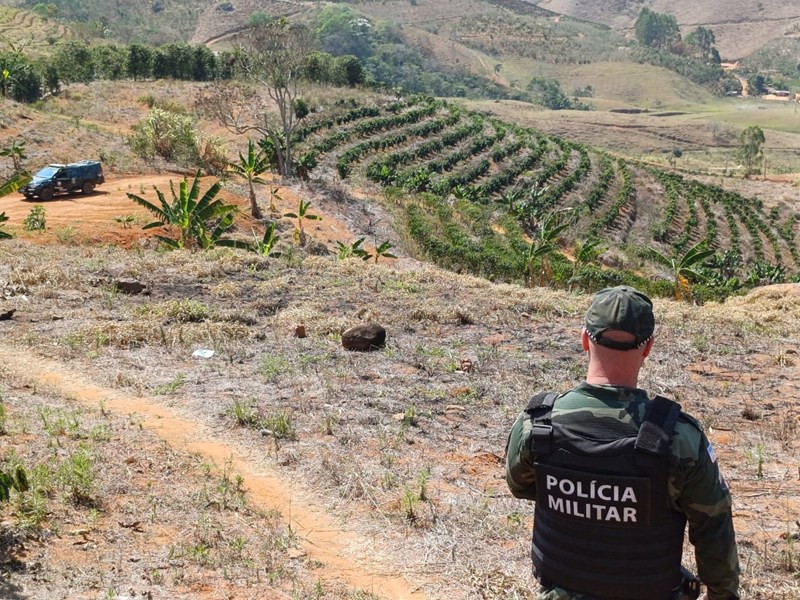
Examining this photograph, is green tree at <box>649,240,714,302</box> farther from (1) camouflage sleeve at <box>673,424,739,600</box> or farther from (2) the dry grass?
(1) camouflage sleeve at <box>673,424,739,600</box>

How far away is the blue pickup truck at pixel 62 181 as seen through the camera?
24.6 m

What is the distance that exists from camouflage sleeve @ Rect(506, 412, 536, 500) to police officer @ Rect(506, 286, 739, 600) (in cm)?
3

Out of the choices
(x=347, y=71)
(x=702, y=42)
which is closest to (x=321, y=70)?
(x=347, y=71)

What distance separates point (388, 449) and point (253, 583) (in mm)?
2180

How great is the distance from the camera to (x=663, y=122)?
110 m

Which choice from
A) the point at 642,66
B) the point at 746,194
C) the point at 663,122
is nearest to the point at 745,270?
the point at 746,194

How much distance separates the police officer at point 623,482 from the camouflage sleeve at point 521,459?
3 cm

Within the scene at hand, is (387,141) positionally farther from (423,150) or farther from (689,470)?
(689,470)

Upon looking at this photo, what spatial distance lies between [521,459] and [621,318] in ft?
2.08

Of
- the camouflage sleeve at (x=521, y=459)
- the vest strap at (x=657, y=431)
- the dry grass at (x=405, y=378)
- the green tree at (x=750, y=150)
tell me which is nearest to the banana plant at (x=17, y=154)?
the dry grass at (x=405, y=378)

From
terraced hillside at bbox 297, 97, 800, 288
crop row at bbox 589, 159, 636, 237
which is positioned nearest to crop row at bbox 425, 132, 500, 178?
terraced hillside at bbox 297, 97, 800, 288

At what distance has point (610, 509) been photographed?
2.86 m

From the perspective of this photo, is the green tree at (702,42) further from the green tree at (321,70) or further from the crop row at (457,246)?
the crop row at (457,246)

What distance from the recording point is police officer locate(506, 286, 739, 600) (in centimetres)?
282
